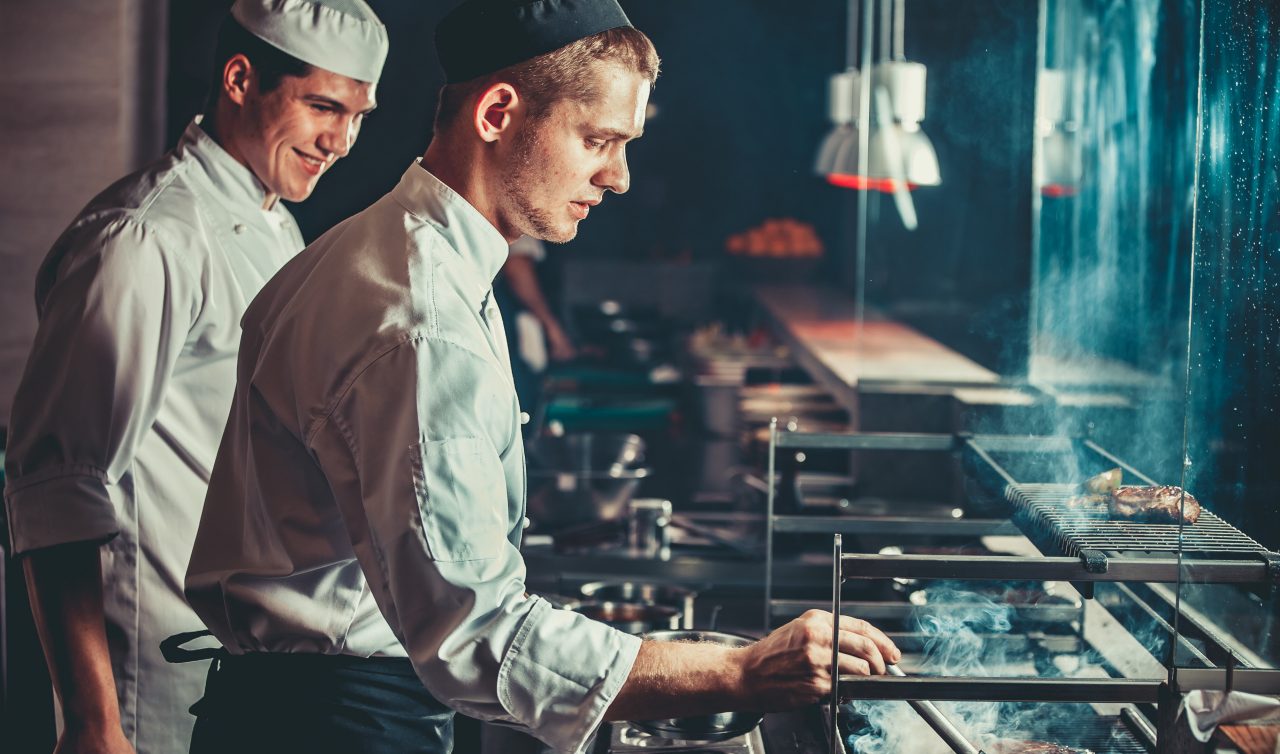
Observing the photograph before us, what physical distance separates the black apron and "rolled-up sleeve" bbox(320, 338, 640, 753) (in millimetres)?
262

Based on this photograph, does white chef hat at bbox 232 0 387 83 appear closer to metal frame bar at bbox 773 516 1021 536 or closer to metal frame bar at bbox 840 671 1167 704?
metal frame bar at bbox 773 516 1021 536

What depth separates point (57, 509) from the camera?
5.25 feet

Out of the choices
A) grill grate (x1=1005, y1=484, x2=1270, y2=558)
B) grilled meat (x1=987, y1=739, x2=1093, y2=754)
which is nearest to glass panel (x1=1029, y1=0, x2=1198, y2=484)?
grill grate (x1=1005, y1=484, x2=1270, y2=558)

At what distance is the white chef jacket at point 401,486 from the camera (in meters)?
1.07

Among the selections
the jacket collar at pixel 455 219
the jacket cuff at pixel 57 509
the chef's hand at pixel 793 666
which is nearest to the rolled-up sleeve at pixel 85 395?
the jacket cuff at pixel 57 509

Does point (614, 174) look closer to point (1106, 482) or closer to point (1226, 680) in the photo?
point (1226, 680)

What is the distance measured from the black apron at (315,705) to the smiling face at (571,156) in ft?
1.69

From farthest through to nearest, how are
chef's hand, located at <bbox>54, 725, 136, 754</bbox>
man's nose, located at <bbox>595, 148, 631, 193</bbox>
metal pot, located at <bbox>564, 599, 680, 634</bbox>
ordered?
metal pot, located at <bbox>564, 599, 680, 634</bbox> < chef's hand, located at <bbox>54, 725, 136, 754</bbox> < man's nose, located at <bbox>595, 148, 631, 193</bbox>

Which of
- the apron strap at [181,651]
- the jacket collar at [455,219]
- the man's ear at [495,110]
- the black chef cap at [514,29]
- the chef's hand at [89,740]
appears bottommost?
the chef's hand at [89,740]

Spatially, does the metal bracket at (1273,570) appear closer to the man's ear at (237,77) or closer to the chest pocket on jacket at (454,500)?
the chest pocket on jacket at (454,500)

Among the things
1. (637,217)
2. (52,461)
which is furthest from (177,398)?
(637,217)

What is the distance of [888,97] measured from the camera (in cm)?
376

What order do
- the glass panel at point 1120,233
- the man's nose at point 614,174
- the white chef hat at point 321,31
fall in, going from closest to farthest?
the man's nose at point 614,174 < the white chef hat at point 321,31 < the glass panel at point 1120,233

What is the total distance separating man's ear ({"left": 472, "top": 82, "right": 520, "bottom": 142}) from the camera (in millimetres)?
1245
